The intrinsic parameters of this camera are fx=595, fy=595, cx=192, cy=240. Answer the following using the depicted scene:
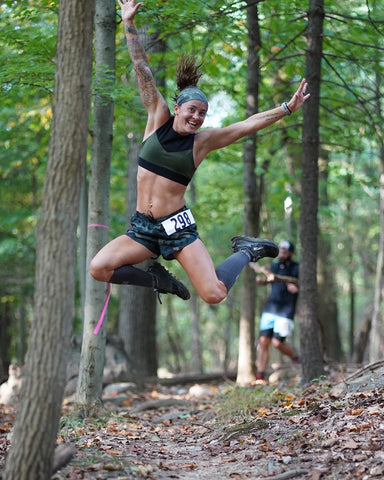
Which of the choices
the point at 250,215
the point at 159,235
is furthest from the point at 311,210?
the point at 159,235

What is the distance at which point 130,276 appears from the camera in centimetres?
598

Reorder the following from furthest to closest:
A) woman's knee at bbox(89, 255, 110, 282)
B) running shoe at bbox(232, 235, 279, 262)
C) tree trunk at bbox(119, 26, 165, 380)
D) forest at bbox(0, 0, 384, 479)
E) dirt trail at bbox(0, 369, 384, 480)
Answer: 1. tree trunk at bbox(119, 26, 165, 380)
2. running shoe at bbox(232, 235, 279, 262)
3. woman's knee at bbox(89, 255, 110, 282)
4. dirt trail at bbox(0, 369, 384, 480)
5. forest at bbox(0, 0, 384, 479)

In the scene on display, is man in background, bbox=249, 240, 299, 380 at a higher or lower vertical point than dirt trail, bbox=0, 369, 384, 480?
higher

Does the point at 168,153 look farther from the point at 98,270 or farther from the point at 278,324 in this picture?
the point at 278,324

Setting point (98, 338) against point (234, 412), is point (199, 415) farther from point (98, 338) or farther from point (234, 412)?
point (98, 338)

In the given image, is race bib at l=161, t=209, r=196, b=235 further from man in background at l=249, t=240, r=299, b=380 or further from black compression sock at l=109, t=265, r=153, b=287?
man in background at l=249, t=240, r=299, b=380

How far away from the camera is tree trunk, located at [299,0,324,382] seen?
8469 millimetres

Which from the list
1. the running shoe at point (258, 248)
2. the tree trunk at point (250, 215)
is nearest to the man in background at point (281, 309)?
the tree trunk at point (250, 215)

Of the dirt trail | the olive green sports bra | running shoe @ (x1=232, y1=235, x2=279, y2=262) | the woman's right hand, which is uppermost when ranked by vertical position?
the woman's right hand

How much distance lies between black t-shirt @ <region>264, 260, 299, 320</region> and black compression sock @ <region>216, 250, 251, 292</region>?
462 cm

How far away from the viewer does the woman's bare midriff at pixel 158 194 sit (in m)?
5.81

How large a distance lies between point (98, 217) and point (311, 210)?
120 inches

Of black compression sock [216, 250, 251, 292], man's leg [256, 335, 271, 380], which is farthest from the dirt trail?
man's leg [256, 335, 271, 380]

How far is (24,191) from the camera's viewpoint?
54.3 feet
